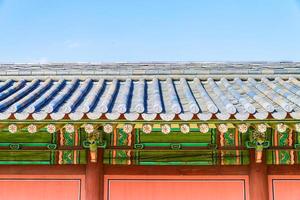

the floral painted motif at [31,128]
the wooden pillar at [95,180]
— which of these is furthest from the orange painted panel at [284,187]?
the floral painted motif at [31,128]

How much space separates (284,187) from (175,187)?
1.47 metres

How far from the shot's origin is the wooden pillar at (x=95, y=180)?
5.54m

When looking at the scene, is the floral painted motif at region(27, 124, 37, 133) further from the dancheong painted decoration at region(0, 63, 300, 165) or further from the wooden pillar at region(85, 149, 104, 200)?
the wooden pillar at region(85, 149, 104, 200)

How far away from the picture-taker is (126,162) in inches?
223

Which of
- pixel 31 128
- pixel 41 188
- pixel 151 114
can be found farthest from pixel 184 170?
pixel 31 128

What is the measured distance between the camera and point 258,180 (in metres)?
5.55

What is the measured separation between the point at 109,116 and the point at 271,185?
2.57m

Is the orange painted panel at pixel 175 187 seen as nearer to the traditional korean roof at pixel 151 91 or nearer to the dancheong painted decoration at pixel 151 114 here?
the dancheong painted decoration at pixel 151 114

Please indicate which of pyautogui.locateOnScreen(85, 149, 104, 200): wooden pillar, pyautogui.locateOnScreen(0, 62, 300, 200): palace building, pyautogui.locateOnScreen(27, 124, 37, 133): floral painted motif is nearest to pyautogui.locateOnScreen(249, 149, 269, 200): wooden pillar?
pyautogui.locateOnScreen(0, 62, 300, 200): palace building

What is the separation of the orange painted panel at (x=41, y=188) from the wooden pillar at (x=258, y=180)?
2.27 metres

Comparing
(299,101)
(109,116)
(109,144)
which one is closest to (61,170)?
(109,144)

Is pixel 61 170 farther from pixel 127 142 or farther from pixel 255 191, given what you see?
pixel 255 191

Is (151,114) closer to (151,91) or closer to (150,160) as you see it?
(150,160)

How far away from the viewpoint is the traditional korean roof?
4.50 meters
